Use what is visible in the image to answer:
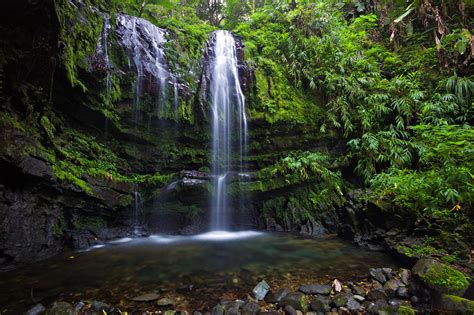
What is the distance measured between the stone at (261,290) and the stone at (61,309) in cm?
207

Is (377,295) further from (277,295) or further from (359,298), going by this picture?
(277,295)

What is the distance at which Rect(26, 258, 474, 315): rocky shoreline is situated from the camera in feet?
9.33

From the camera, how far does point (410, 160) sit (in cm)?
759

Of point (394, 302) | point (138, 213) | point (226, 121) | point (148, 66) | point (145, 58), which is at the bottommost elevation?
point (394, 302)

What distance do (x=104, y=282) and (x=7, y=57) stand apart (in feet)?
14.8

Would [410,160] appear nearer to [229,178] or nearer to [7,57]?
[229,178]

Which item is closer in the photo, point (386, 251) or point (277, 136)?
point (386, 251)

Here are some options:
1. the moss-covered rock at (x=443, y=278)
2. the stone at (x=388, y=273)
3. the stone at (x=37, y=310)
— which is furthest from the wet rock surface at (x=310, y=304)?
the stone at (x=388, y=273)

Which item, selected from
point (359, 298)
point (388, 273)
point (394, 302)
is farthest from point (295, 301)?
point (388, 273)

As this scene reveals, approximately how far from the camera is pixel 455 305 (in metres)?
2.72

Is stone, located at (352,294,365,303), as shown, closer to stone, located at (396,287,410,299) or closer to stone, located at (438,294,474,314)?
stone, located at (396,287,410,299)

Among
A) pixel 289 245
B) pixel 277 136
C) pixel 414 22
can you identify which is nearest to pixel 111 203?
pixel 289 245

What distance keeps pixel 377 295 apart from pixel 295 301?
1.04 metres

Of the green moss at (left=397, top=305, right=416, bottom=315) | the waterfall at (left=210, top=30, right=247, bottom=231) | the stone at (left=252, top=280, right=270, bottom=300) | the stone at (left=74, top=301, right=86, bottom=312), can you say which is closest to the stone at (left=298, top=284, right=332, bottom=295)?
the stone at (left=252, top=280, right=270, bottom=300)
